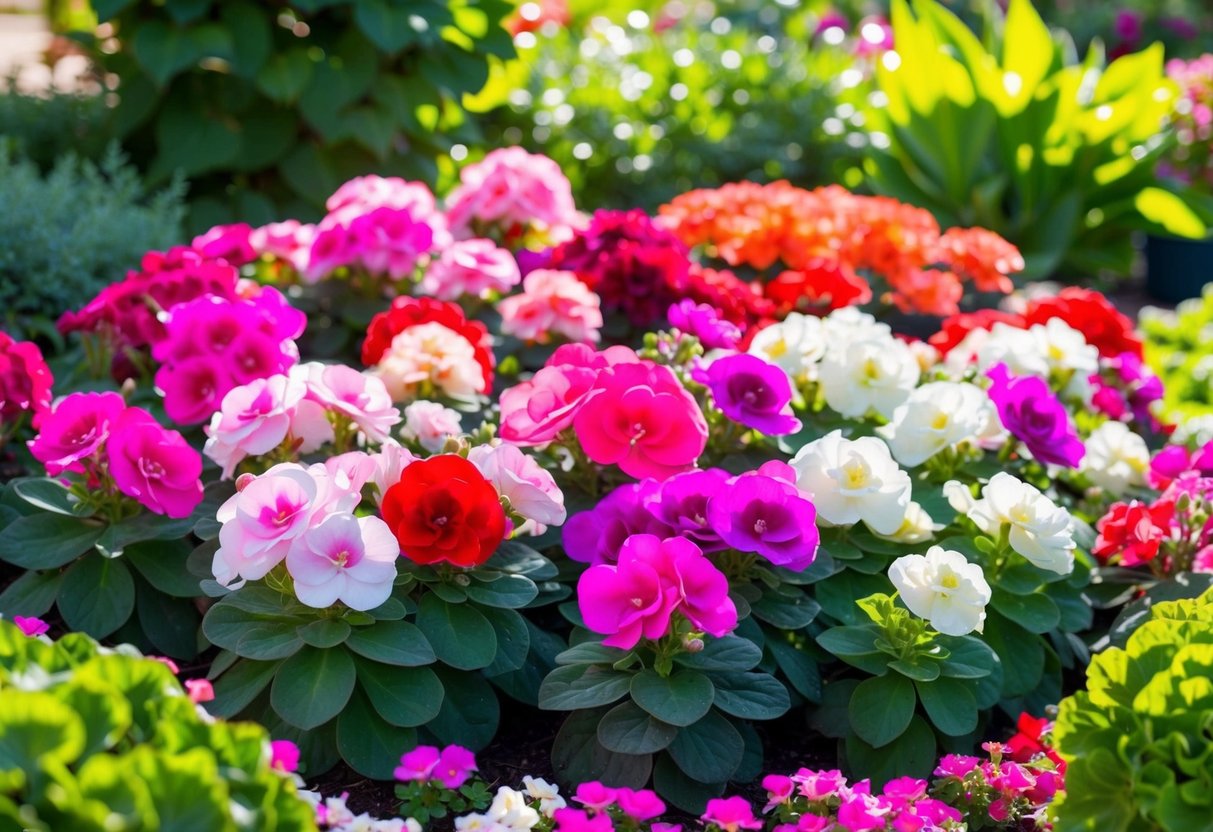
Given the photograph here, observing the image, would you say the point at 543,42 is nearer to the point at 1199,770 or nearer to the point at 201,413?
the point at 201,413

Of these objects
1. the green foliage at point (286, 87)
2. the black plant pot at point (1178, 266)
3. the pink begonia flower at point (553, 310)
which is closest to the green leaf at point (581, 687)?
the pink begonia flower at point (553, 310)

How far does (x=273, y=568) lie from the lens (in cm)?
194

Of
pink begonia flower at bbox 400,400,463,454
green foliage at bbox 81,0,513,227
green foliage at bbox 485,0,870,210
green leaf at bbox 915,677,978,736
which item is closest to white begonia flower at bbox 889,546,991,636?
green leaf at bbox 915,677,978,736

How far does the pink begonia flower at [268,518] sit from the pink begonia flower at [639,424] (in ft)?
1.60

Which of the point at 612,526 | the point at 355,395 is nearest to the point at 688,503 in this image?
the point at 612,526

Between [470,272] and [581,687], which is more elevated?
[581,687]

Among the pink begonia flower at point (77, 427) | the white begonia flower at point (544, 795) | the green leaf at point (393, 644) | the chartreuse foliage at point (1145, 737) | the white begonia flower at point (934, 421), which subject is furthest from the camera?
the white begonia flower at point (934, 421)

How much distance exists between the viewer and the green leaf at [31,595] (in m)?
2.26

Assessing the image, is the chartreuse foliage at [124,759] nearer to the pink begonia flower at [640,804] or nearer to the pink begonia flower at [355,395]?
the pink begonia flower at [640,804]

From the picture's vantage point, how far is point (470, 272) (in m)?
3.14

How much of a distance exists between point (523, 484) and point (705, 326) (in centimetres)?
87

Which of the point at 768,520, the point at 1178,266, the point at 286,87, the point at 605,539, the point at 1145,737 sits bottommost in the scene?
the point at 1178,266

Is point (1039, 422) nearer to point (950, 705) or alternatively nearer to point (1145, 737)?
point (950, 705)

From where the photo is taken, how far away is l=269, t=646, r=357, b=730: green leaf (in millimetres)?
1902
